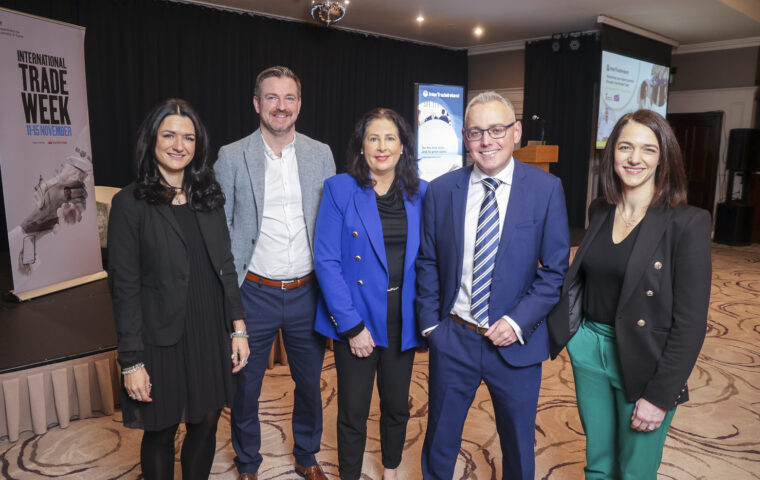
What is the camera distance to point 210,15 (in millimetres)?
6945

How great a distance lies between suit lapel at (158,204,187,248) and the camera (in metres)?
1.70

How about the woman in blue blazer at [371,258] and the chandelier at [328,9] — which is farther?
the chandelier at [328,9]

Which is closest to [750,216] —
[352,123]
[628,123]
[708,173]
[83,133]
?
[708,173]

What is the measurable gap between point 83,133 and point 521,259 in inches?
157

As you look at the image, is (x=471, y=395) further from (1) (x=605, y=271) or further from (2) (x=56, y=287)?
(2) (x=56, y=287)

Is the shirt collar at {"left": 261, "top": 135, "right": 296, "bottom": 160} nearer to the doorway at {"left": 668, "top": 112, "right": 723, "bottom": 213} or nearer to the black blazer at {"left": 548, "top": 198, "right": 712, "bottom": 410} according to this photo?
the black blazer at {"left": 548, "top": 198, "right": 712, "bottom": 410}

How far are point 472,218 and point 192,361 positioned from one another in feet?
3.36

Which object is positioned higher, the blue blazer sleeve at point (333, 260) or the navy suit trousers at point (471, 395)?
the blue blazer sleeve at point (333, 260)

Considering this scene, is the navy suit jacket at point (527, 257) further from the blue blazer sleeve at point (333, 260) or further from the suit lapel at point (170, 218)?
the suit lapel at point (170, 218)

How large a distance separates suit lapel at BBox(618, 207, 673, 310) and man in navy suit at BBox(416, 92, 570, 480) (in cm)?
21

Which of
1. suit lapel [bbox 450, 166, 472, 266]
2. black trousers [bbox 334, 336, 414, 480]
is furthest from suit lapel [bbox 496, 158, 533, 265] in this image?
black trousers [bbox 334, 336, 414, 480]

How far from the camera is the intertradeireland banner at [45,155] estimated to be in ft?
12.7

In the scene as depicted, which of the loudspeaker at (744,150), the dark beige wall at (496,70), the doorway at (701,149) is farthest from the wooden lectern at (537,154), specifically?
the doorway at (701,149)

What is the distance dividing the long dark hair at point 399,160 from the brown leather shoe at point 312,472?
4.12 feet
